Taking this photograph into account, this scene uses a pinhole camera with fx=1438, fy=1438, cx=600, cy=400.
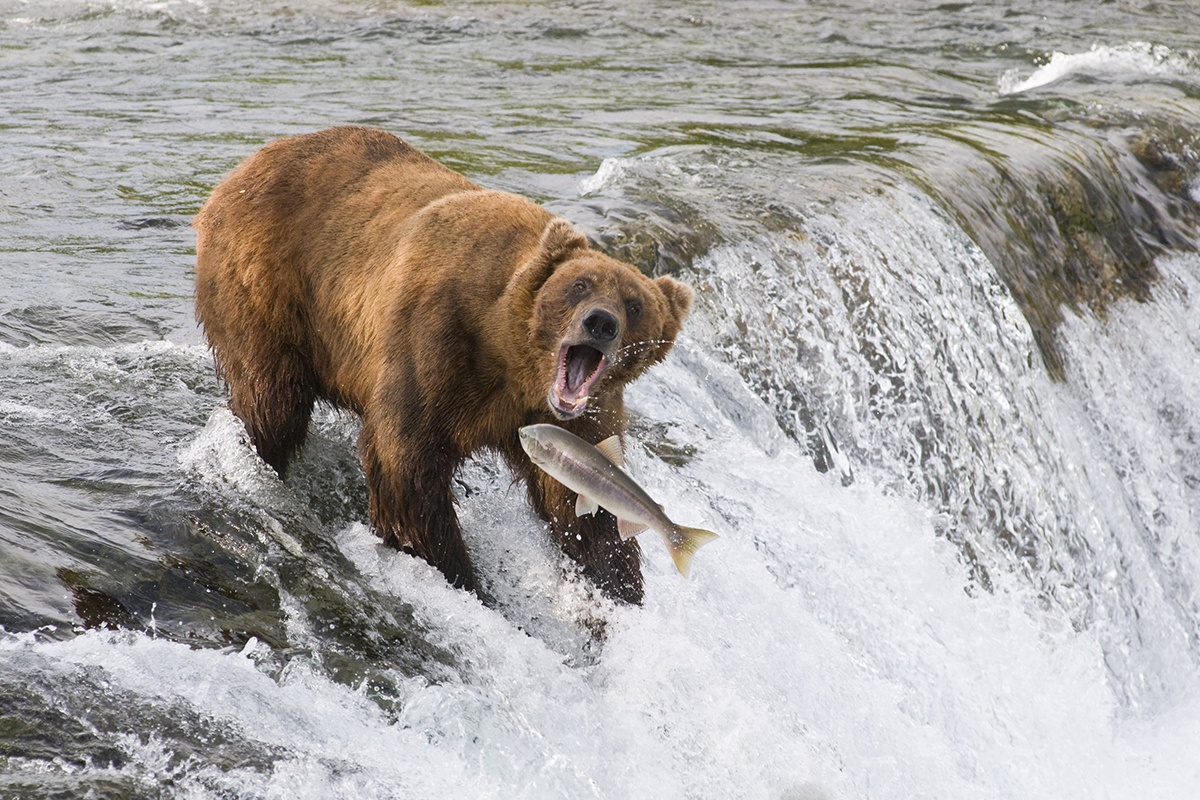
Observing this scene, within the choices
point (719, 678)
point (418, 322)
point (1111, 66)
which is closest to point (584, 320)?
point (418, 322)

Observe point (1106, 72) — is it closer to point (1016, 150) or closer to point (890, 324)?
point (1016, 150)

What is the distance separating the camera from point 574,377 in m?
4.05

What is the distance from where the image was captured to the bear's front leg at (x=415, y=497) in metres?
4.25

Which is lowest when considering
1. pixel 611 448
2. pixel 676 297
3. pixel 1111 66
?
pixel 1111 66

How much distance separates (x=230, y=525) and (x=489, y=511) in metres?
1.03

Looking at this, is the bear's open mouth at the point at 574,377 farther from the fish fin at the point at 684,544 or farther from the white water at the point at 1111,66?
the white water at the point at 1111,66

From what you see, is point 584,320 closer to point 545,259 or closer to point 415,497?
point 545,259

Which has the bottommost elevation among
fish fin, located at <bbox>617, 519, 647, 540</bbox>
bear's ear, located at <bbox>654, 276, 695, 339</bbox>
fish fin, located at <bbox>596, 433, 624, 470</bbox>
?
fish fin, located at <bbox>617, 519, 647, 540</bbox>

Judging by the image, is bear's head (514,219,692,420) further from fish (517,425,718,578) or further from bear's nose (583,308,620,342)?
fish (517,425,718,578)

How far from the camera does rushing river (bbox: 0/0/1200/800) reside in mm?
3652

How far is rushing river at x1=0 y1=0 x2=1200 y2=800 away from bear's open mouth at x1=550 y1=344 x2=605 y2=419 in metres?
0.78

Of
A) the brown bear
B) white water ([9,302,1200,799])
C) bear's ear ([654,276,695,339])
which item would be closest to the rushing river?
white water ([9,302,1200,799])

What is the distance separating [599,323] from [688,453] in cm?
202

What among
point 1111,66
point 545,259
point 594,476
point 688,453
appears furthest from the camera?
point 1111,66
